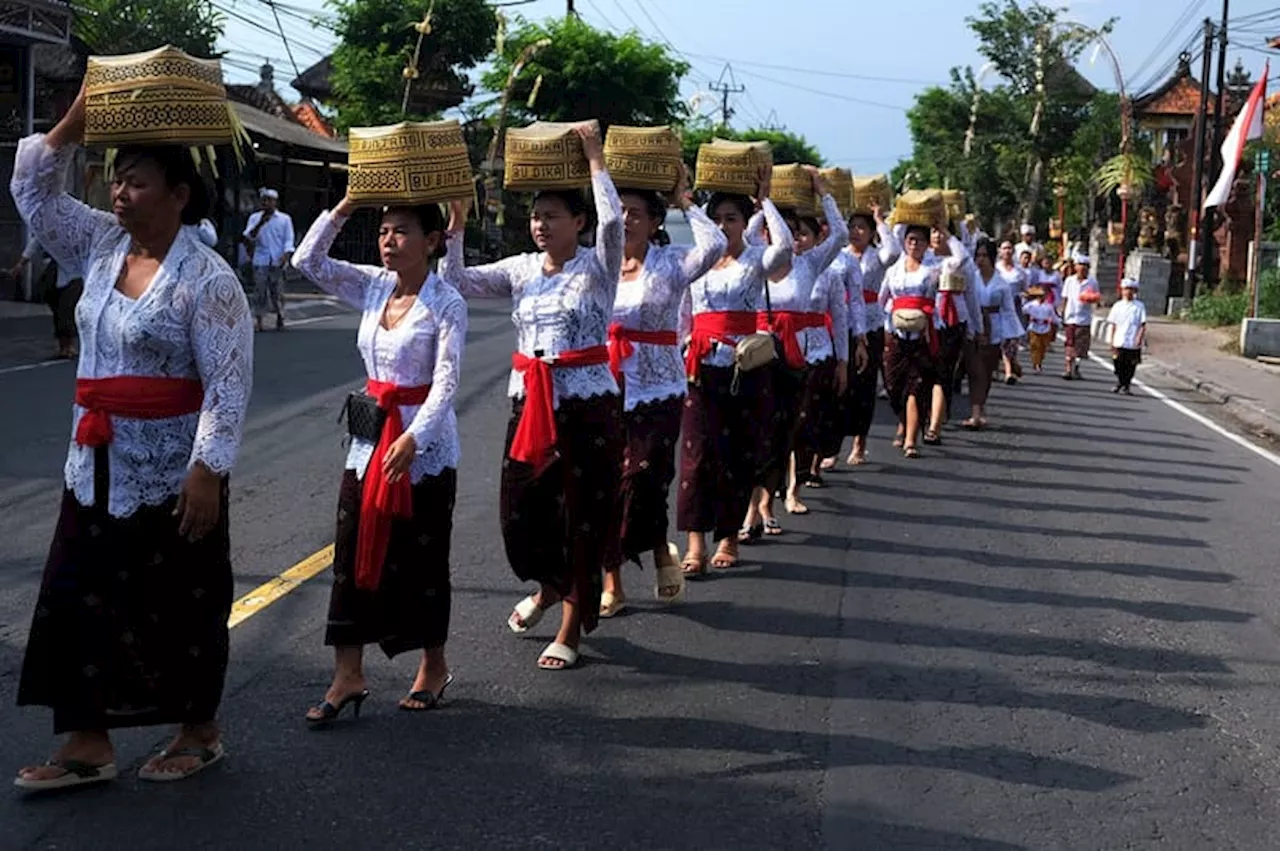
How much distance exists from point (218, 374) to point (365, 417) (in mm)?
882

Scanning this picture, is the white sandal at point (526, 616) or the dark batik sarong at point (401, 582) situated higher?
the dark batik sarong at point (401, 582)

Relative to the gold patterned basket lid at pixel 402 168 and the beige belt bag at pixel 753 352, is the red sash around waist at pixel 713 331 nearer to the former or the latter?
the beige belt bag at pixel 753 352

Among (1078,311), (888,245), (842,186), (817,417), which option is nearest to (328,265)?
(817,417)

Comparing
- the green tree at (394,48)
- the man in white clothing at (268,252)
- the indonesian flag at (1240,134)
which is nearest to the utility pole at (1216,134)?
the indonesian flag at (1240,134)

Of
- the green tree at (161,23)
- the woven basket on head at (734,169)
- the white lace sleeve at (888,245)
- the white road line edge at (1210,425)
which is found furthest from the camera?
the green tree at (161,23)

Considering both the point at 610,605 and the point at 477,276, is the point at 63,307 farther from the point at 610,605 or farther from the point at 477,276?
the point at 477,276

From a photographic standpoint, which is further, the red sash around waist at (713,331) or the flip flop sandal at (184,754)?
the red sash around waist at (713,331)

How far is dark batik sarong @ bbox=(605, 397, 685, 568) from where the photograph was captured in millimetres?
6973

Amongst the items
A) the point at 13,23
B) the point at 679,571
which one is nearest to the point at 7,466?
the point at 679,571

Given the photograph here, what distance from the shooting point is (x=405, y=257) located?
5.27 meters

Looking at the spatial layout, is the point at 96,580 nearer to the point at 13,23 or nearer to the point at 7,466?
the point at 7,466

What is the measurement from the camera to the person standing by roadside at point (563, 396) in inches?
233

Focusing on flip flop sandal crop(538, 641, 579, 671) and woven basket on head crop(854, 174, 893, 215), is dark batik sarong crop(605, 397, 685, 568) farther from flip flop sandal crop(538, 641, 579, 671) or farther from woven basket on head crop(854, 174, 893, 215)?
woven basket on head crop(854, 174, 893, 215)

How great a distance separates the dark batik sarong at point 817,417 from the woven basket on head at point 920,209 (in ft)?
6.51
